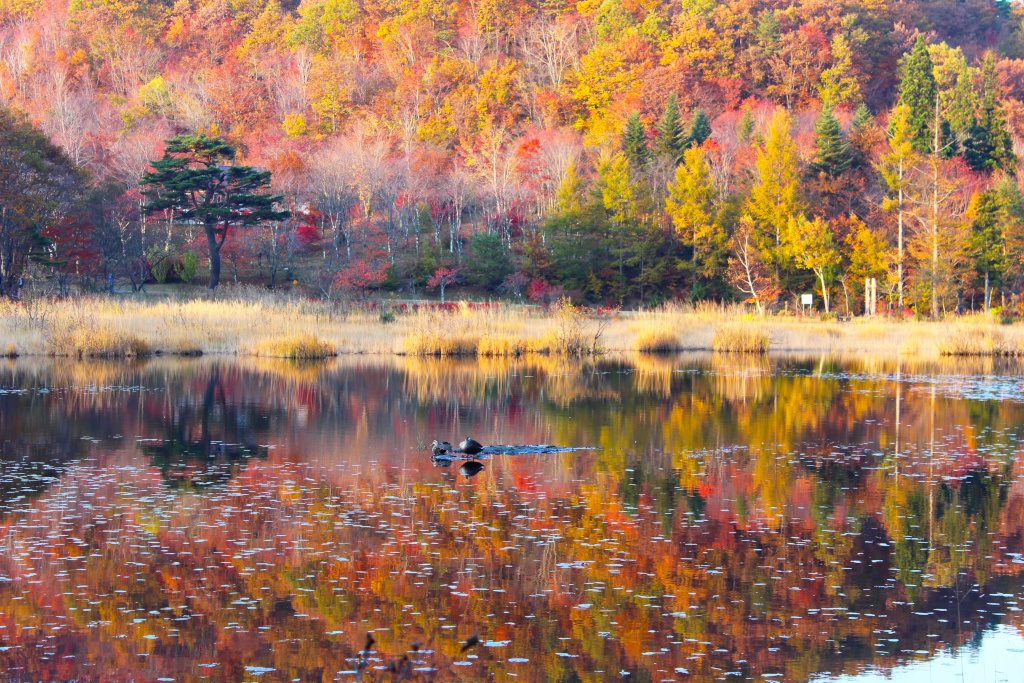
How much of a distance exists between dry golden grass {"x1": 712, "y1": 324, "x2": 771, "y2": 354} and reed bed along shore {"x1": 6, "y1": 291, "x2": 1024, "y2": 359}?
0.03m

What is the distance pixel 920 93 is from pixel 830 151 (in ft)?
28.0

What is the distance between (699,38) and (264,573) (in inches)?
2931

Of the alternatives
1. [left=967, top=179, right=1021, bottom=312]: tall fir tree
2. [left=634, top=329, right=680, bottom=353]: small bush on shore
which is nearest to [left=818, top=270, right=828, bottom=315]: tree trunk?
[left=967, top=179, right=1021, bottom=312]: tall fir tree

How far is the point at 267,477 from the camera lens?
13148 millimetres

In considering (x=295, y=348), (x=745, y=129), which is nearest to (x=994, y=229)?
(x=745, y=129)

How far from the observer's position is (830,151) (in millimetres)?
56594

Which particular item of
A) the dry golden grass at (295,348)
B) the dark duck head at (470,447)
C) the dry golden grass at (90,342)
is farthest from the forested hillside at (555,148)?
the dark duck head at (470,447)

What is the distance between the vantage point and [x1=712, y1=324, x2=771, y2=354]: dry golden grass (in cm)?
3331

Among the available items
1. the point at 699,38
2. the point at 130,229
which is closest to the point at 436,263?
the point at 130,229

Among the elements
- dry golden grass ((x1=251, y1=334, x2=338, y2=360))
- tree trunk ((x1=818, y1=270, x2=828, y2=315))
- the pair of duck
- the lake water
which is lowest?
the lake water

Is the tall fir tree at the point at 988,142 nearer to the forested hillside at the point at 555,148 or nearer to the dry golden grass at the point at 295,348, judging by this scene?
the forested hillside at the point at 555,148

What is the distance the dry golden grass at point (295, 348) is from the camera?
29.1 m

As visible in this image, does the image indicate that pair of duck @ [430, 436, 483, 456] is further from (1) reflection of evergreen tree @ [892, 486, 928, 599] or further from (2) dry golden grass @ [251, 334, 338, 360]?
(2) dry golden grass @ [251, 334, 338, 360]

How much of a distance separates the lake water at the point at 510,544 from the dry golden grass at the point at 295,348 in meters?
9.22
